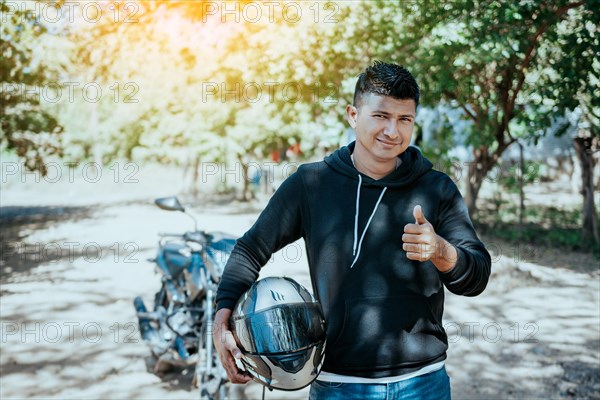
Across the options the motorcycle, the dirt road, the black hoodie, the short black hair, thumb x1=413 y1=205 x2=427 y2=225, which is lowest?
the dirt road

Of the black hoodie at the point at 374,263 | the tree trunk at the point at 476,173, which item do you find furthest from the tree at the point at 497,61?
the black hoodie at the point at 374,263

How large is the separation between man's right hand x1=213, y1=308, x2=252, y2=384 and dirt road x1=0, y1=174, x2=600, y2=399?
9.98ft

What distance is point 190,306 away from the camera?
487cm

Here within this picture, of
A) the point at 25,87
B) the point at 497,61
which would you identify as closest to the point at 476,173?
the point at 497,61

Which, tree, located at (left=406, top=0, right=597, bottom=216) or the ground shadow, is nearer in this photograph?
tree, located at (left=406, top=0, right=597, bottom=216)

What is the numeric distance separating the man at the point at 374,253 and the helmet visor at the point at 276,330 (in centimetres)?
4

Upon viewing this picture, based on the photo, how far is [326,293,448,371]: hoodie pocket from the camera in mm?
1984

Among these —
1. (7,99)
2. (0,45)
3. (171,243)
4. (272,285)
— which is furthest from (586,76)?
(7,99)

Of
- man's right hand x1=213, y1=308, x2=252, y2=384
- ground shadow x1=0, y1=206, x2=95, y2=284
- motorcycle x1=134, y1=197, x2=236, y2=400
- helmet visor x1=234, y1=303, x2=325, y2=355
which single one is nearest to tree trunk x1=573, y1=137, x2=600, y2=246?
motorcycle x1=134, y1=197, x2=236, y2=400

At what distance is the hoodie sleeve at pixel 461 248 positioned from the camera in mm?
1861

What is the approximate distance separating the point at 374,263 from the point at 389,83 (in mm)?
582

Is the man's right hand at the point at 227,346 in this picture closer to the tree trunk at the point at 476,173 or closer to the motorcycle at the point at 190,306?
the motorcycle at the point at 190,306

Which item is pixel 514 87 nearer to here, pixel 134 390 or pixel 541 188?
pixel 134 390

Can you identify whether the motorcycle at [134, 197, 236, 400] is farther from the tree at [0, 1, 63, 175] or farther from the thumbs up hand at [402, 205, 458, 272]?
the tree at [0, 1, 63, 175]
